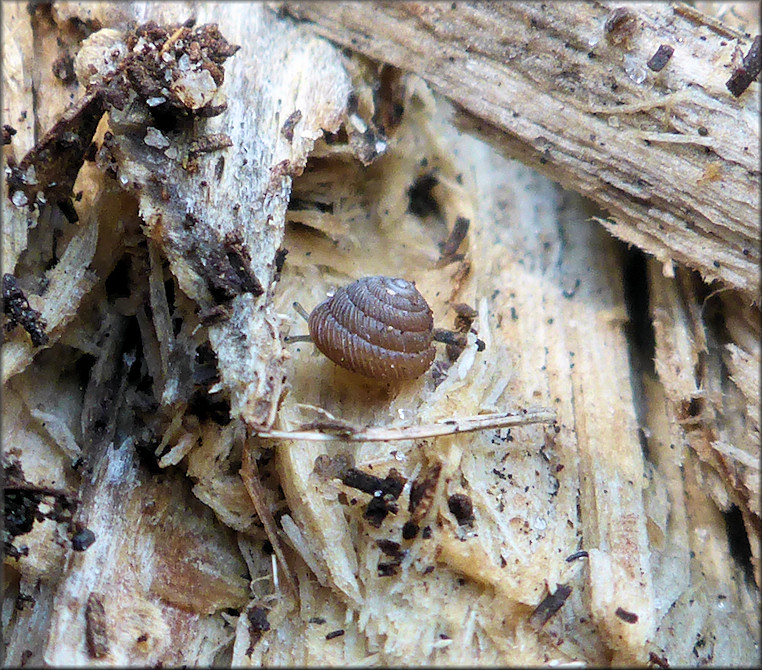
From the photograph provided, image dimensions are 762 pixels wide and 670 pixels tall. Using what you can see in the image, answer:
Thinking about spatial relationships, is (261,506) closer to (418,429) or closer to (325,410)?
(325,410)

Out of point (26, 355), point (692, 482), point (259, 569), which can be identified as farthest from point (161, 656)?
point (692, 482)

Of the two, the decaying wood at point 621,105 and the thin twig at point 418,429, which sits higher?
the decaying wood at point 621,105

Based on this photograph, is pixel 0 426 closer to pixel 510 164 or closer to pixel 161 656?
pixel 161 656

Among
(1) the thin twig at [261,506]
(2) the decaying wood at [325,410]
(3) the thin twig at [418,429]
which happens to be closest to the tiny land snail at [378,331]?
(2) the decaying wood at [325,410]

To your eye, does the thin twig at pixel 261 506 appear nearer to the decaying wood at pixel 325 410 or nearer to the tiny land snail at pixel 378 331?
the decaying wood at pixel 325 410

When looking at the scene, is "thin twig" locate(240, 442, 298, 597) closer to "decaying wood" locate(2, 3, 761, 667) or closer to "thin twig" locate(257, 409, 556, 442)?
"decaying wood" locate(2, 3, 761, 667)

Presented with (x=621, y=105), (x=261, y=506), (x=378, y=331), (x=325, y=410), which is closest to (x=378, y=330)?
(x=378, y=331)

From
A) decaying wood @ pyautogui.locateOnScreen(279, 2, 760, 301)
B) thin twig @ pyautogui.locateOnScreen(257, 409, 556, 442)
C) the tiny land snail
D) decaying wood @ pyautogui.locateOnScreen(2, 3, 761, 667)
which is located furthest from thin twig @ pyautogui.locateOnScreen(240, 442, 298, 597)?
decaying wood @ pyautogui.locateOnScreen(279, 2, 760, 301)

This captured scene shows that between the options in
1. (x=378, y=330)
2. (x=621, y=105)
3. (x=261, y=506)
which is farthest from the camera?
(x=621, y=105)
